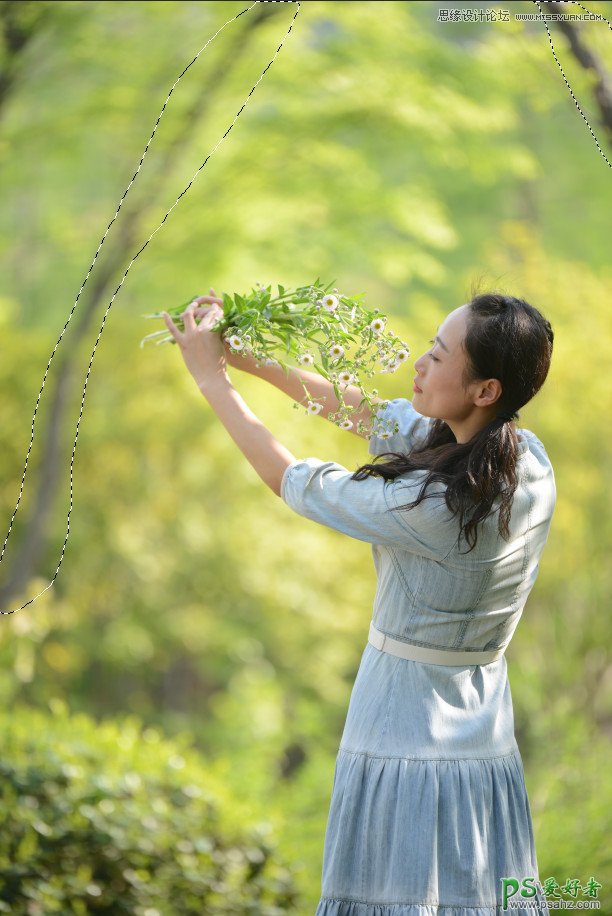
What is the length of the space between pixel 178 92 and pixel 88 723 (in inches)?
154

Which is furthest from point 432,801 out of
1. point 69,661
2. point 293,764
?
point 293,764

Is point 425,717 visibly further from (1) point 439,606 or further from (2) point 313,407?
(2) point 313,407

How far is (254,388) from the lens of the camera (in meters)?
7.39

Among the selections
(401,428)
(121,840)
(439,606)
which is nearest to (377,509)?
(439,606)

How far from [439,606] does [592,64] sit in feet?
5.84

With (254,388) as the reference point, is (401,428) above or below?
above

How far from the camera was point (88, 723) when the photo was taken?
3.33m

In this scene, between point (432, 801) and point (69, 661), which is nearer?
point (432, 801)

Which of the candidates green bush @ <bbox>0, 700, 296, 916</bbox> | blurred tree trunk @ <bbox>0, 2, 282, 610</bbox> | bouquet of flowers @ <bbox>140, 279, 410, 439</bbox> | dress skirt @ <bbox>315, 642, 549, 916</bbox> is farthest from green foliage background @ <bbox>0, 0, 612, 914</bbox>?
bouquet of flowers @ <bbox>140, 279, 410, 439</bbox>

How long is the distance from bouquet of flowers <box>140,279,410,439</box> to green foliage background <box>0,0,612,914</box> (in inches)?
91.8

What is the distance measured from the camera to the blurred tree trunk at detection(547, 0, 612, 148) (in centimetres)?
265

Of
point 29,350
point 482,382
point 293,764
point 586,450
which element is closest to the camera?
point 482,382

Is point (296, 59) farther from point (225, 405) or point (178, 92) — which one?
point (225, 405)

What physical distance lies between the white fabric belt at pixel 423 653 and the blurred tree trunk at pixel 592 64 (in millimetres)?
1711
